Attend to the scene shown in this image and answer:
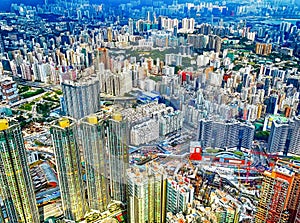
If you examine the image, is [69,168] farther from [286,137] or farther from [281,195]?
[286,137]

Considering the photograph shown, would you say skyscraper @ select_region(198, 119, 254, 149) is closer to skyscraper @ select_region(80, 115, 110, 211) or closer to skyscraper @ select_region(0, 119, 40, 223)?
skyscraper @ select_region(80, 115, 110, 211)

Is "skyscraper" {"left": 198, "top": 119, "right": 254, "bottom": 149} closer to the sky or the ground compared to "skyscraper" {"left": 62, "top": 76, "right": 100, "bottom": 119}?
closer to the ground

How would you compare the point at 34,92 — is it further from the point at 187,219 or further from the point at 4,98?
the point at 187,219

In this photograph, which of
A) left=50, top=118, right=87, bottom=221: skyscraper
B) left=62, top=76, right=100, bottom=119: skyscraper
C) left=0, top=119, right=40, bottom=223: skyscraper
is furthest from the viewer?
left=62, top=76, right=100, bottom=119: skyscraper

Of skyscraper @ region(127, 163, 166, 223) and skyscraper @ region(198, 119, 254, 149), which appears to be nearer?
skyscraper @ region(127, 163, 166, 223)

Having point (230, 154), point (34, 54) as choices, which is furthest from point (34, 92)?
point (230, 154)

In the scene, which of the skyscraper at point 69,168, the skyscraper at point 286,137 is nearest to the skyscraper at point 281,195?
the skyscraper at point 286,137

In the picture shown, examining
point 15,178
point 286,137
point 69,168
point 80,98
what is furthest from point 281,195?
point 80,98

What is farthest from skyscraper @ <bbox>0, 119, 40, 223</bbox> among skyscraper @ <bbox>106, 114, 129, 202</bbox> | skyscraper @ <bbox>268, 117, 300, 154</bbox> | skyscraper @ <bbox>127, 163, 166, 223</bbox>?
skyscraper @ <bbox>268, 117, 300, 154</bbox>
